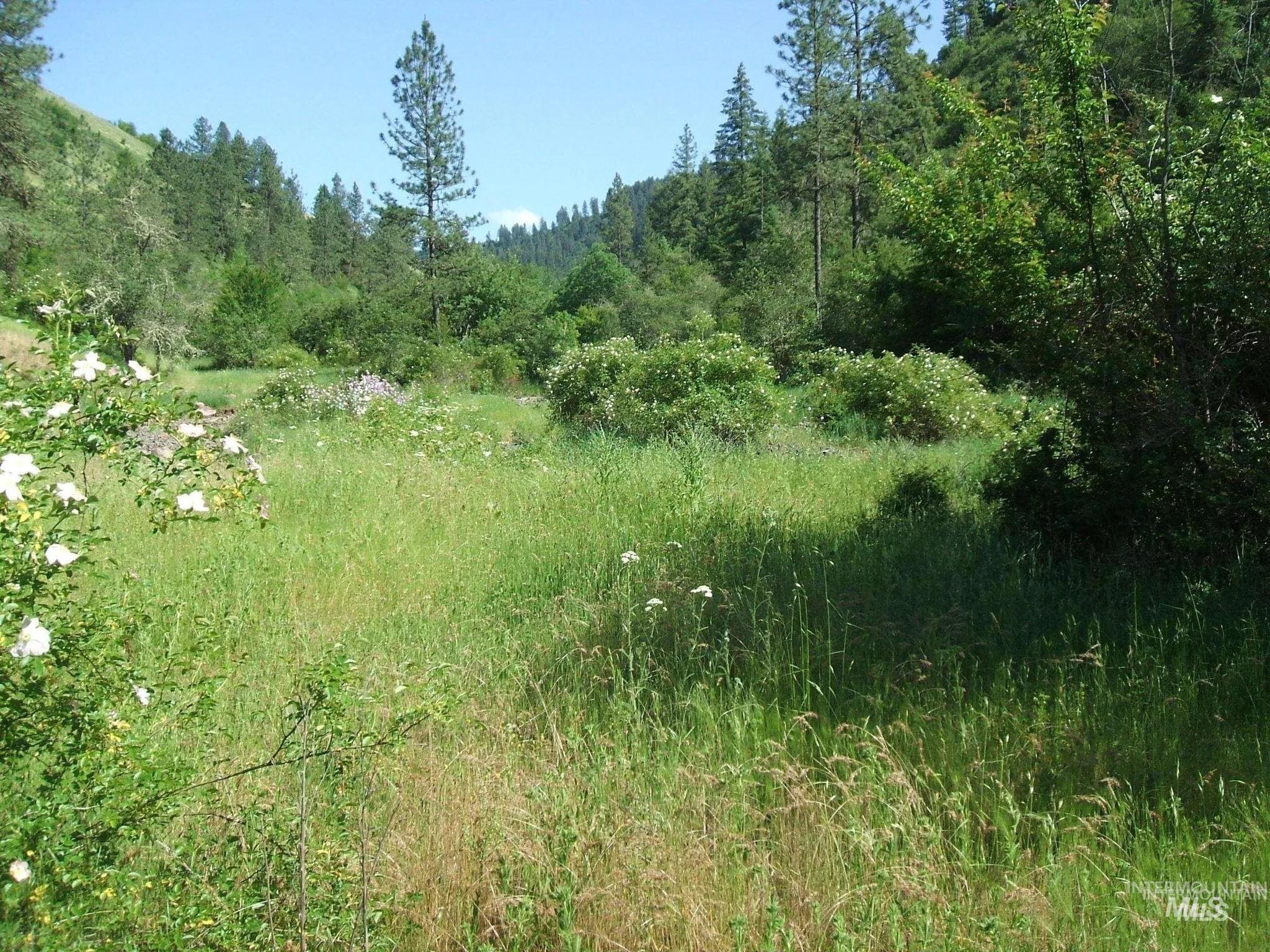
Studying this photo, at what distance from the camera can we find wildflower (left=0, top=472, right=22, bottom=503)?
1942mm

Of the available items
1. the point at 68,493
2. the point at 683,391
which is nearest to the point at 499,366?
the point at 683,391

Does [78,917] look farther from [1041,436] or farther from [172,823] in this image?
[1041,436]

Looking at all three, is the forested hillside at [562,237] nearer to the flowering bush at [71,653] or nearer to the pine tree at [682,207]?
the pine tree at [682,207]

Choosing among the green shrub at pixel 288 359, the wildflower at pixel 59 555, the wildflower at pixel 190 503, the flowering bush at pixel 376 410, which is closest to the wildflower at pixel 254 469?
the wildflower at pixel 190 503

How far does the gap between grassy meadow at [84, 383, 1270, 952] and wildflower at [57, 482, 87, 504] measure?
0.69 m

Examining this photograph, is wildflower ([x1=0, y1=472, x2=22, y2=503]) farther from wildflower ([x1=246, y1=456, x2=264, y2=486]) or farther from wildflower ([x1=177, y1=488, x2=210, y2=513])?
wildflower ([x1=246, y1=456, x2=264, y2=486])

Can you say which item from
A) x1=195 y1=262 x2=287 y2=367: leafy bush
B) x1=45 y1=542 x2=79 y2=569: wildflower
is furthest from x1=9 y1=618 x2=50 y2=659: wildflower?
x1=195 y1=262 x2=287 y2=367: leafy bush

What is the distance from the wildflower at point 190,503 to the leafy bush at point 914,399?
11002 mm

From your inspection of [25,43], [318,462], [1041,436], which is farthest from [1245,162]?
[25,43]

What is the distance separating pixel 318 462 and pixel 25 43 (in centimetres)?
2024

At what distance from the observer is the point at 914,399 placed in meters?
12.7

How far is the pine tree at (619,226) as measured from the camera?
73.2 meters

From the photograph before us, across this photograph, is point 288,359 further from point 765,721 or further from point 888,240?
point 765,721

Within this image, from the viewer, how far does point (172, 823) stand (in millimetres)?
2770
